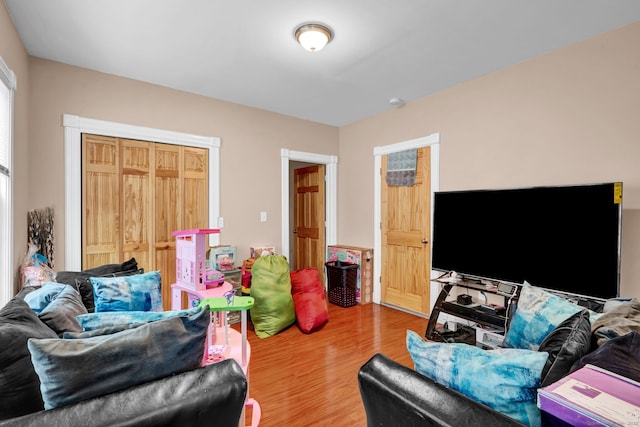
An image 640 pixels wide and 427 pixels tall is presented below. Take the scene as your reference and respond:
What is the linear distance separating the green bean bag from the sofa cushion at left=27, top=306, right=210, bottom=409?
7.31ft

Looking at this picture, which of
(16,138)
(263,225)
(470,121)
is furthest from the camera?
(263,225)

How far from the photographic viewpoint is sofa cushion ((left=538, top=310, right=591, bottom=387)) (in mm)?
975

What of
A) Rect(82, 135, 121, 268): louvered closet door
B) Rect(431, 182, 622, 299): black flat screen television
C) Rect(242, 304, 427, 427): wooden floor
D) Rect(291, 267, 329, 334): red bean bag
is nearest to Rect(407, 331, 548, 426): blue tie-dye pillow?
Rect(242, 304, 427, 427): wooden floor

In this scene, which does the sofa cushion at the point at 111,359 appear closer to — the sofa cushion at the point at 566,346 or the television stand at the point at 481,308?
the sofa cushion at the point at 566,346

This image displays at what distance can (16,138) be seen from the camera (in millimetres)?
2301

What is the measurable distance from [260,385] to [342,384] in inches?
24.5

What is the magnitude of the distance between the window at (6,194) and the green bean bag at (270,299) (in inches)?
75.7

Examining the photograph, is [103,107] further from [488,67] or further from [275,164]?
[488,67]

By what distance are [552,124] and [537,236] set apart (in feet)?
3.33

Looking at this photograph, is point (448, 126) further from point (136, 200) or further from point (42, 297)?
point (42, 297)

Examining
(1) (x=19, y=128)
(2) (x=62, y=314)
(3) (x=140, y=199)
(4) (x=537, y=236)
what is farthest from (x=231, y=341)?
(4) (x=537, y=236)

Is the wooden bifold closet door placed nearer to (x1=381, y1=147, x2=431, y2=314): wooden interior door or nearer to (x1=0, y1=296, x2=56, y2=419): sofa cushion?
(x1=0, y1=296, x2=56, y2=419): sofa cushion

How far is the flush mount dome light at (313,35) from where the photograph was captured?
7.36 ft

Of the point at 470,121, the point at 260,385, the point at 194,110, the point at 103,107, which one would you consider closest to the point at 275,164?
the point at 194,110
